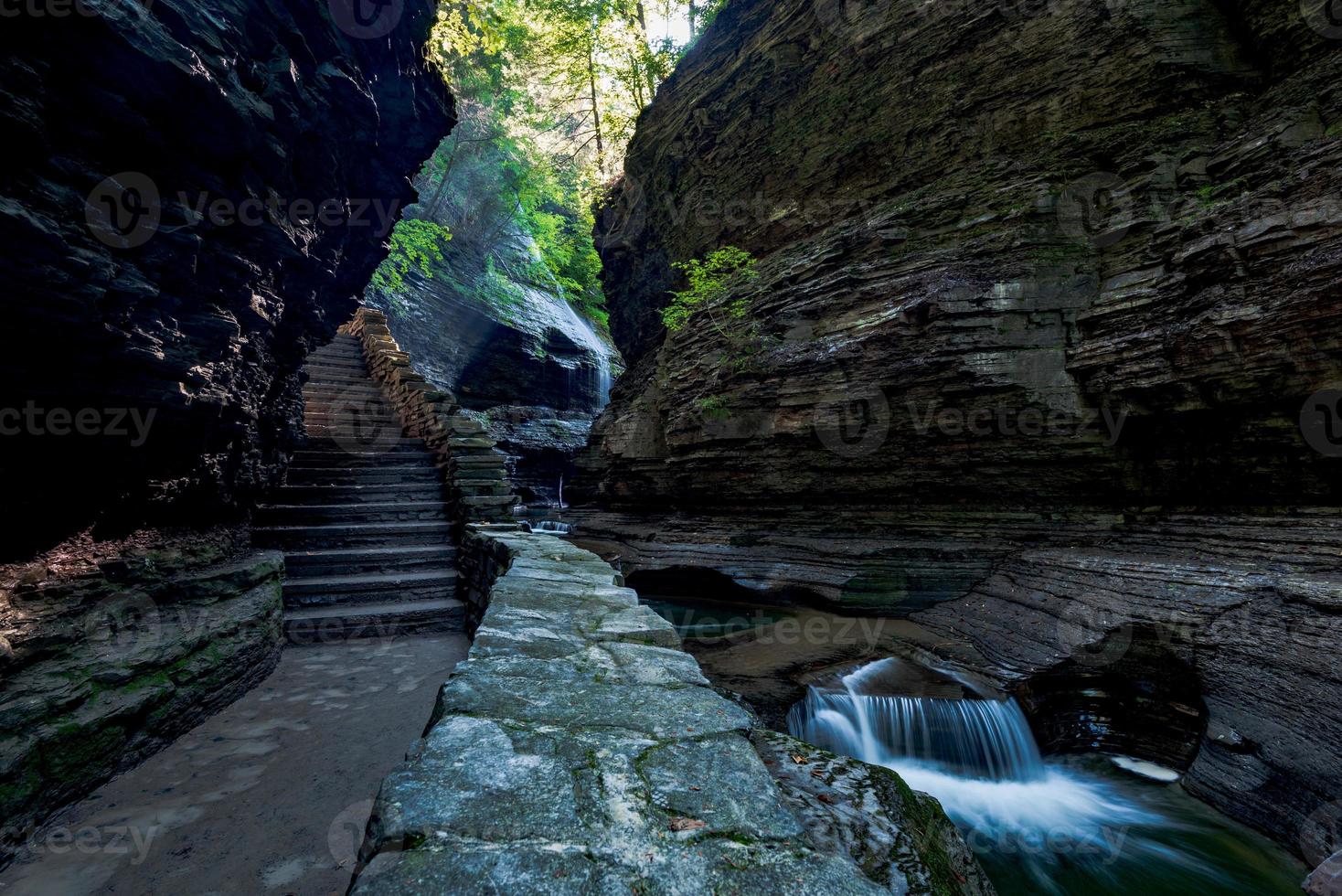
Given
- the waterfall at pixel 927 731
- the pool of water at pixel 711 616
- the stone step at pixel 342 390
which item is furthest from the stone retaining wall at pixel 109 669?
the stone step at pixel 342 390

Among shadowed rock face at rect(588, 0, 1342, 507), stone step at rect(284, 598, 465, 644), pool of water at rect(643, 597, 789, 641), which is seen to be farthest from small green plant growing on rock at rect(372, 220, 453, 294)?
pool of water at rect(643, 597, 789, 641)

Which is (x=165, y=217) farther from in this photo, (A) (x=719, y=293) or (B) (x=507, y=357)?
(B) (x=507, y=357)

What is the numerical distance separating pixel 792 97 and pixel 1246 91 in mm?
7530

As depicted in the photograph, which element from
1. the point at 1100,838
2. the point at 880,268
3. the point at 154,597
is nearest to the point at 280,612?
the point at 154,597

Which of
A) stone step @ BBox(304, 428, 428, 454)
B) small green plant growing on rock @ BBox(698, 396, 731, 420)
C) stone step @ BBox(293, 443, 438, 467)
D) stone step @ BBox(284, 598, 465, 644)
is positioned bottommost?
stone step @ BBox(284, 598, 465, 644)

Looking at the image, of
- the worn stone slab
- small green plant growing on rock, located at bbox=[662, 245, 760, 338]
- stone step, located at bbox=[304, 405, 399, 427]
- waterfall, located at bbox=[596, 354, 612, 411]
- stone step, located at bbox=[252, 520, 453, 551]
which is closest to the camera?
Answer: the worn stone slab

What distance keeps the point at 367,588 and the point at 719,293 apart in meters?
9.35

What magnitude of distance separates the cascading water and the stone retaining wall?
17.0 ft

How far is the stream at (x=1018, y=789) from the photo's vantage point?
4.15 metres

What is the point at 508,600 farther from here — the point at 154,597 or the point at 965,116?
the point at 965,116

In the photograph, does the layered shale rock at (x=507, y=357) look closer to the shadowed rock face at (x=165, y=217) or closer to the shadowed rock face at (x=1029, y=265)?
the shadowed rock face at (x=1029, y=265)

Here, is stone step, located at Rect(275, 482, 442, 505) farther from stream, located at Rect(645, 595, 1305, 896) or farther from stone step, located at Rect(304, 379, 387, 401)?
stream, located at Rect(645, 595, 1305, 896)

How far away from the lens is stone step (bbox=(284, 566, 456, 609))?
228 inches

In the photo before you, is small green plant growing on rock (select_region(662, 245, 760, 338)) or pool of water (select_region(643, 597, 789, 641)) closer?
pool of water (select_region(643, 597, 789, 641))
